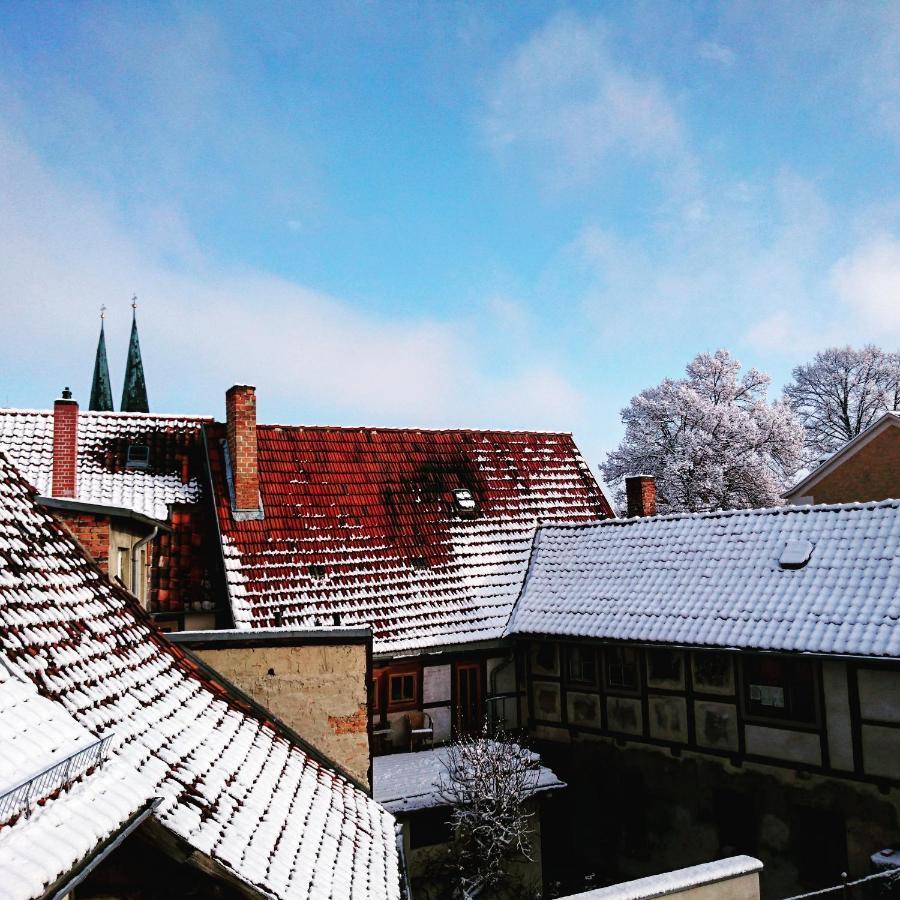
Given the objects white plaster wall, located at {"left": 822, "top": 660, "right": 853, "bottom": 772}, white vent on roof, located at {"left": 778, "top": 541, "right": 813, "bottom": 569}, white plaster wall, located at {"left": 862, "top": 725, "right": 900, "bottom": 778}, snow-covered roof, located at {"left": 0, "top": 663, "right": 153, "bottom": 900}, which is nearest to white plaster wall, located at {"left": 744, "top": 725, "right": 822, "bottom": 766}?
white plaster wall, located at {"left": 822, "top": 660, "right": 853, "bottom": 772}

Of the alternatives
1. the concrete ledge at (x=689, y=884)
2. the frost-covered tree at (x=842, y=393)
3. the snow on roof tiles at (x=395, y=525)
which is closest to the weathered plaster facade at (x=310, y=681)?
the concrete ledge at (x=689, y=884)

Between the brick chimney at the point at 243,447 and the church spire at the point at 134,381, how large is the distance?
937 inches

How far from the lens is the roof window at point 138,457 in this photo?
1750cm

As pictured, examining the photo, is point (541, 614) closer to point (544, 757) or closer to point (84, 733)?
point (544, 757)

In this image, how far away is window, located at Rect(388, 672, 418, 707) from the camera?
15398 millimetres

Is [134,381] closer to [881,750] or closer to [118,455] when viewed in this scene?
[118,455]

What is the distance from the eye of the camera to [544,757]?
1568 centimetres

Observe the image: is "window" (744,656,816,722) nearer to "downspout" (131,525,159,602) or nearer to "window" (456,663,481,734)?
"window" (456,663,481,734)

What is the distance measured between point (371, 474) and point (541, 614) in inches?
220

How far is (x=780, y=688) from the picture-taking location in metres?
12.4

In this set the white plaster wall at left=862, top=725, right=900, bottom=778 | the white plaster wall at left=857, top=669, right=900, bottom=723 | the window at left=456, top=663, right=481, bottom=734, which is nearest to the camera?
the white plaster wall at left=862, top=725, right=900, bottom=778

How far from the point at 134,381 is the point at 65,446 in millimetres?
24602

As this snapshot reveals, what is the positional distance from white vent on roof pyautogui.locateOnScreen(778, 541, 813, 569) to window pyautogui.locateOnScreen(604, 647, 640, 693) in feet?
10.2

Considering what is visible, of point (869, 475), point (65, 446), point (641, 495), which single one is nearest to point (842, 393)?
point (869, 475)
